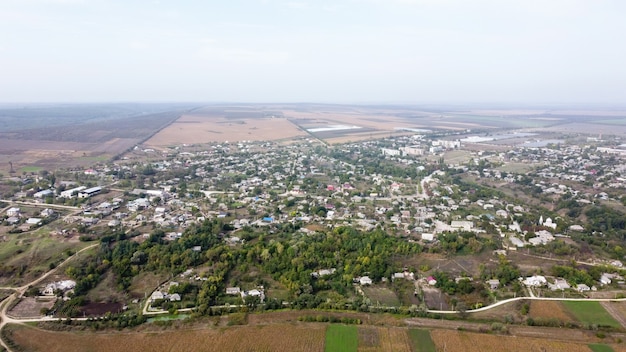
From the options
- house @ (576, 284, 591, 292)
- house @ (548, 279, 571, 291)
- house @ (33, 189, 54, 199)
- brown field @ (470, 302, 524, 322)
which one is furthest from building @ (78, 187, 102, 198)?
house @ (576, 284, 591, 292)

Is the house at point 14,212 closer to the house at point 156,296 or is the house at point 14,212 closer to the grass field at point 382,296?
the house at point 156,296

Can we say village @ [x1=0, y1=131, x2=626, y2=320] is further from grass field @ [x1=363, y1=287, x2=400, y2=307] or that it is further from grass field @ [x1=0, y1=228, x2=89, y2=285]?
grass field @ [x1=0, y1=228, x2=89, y2=285]

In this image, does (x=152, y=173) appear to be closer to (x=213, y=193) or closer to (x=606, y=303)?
(x=213, y=193)

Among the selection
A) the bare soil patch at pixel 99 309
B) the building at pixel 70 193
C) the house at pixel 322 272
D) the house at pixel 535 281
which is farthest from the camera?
the building at pixel 70 193

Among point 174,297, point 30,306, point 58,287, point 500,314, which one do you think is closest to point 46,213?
point 58,287

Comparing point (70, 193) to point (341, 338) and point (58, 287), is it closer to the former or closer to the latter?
point (58, 287)

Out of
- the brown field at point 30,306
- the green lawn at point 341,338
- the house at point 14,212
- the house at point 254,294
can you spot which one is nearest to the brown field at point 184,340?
the green lawn at point 341,338
